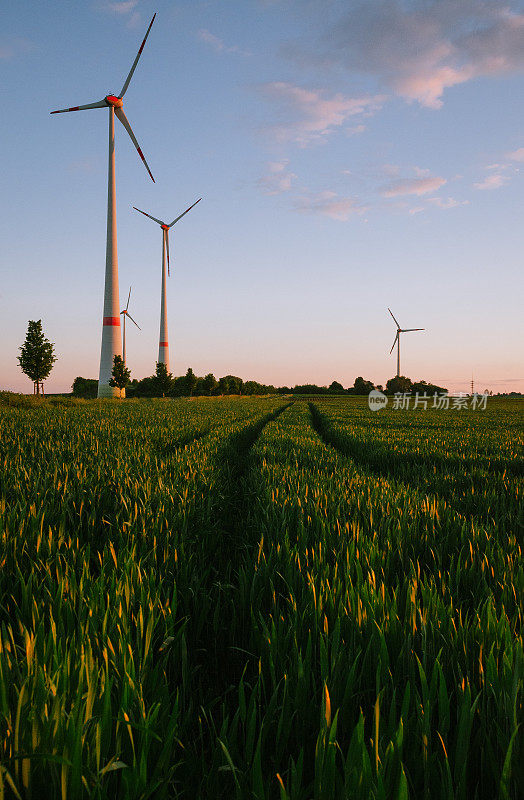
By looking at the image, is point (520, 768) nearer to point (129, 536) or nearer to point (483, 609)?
point (483, 609)

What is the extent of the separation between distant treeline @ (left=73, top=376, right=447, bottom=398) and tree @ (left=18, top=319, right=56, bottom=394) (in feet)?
101

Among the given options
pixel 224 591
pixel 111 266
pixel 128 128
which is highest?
pixel 128 128

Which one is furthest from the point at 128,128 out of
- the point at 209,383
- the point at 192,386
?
the point at 209,383

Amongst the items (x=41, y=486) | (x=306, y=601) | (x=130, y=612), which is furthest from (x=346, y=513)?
(x=41, y=486)

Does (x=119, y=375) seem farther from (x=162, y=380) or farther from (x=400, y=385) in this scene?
(x=400, y=385)

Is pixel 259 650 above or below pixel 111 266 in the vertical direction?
below

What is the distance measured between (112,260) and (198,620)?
53723mm

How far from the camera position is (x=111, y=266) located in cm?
5038

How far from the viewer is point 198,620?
2.27m

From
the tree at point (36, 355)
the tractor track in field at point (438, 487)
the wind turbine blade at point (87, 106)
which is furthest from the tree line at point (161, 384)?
the tractor track in field at point (438, 487)

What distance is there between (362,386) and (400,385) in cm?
1464

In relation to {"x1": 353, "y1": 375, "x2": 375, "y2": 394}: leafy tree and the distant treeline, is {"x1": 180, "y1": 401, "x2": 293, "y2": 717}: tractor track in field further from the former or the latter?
{"x1": 353, "y1": 375, "x2": 375, "y2": 394}: leafy tree

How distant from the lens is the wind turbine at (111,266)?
40.2 m

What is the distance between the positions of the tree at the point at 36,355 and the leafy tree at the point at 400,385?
9013 centimetres
